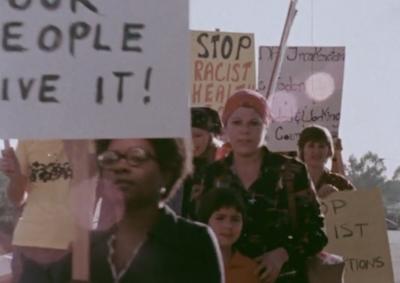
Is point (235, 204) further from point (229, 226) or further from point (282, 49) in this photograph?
point (282, 49)

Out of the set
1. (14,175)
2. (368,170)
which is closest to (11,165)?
(14,175)

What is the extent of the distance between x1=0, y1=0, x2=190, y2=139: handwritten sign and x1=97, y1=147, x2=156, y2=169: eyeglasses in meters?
0.18

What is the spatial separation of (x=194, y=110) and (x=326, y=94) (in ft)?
16.3

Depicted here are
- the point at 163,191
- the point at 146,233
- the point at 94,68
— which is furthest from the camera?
the point at 163,191

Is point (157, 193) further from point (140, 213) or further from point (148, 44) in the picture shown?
point (148, 44)

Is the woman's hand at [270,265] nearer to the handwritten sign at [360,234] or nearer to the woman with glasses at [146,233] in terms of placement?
the woman with glasses at [146,233]

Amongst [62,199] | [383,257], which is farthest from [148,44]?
[383,257]

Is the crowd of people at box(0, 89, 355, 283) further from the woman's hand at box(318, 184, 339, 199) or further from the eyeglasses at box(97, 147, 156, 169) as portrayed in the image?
the woman's hand at box(318, 184, 339, 199)

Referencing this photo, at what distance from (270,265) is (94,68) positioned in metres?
1.86

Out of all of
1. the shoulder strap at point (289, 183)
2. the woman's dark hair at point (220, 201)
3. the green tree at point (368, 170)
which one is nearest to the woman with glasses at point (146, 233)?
the woman's dark hair at point (220, 201)

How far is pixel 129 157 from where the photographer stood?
14.5 ft

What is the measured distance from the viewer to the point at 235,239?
5.82 m

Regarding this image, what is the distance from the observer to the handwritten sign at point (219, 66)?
1117 cm

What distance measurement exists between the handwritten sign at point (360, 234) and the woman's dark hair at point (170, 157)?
3.87m
